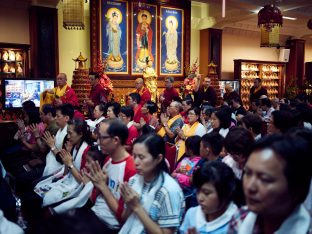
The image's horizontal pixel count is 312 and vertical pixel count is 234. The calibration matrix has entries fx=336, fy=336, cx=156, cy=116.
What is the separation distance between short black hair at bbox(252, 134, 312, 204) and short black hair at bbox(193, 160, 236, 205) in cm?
56

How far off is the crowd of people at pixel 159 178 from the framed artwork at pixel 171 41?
5.32 metres

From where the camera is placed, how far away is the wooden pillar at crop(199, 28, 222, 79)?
10641 mm

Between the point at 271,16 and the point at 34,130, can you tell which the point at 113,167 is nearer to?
the point at 34,130

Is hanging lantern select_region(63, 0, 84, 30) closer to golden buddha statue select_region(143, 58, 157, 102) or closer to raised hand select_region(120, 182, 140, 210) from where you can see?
golden buddha statue select_region(143, 58, 157, 102)

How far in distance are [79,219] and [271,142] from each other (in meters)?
0.68

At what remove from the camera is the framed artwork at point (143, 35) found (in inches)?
365

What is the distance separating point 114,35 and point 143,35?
0.94 m

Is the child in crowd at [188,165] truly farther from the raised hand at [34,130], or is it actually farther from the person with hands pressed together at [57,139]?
the raised hand at [34,130]

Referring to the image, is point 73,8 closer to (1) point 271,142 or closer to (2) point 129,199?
(2) point 129,199

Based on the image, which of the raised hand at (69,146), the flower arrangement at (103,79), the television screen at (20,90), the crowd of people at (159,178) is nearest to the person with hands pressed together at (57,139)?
the crowd of people at (159,178)

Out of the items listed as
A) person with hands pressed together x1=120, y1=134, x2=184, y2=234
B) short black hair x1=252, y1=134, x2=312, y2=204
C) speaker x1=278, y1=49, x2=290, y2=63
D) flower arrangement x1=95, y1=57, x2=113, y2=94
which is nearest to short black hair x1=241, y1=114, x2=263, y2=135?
person with hands pressed together x1=120, y1=134, x2=184, y2=234

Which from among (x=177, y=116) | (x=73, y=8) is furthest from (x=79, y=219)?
(x=73, y=8)

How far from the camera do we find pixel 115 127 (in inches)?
93.5

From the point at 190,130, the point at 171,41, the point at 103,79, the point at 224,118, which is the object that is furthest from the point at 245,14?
the point at 224,118
